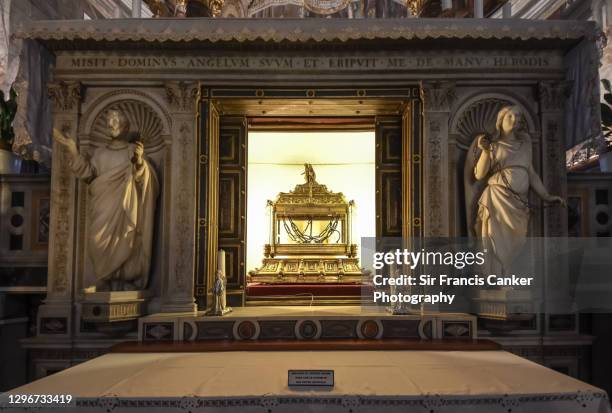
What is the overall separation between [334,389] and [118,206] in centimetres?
376

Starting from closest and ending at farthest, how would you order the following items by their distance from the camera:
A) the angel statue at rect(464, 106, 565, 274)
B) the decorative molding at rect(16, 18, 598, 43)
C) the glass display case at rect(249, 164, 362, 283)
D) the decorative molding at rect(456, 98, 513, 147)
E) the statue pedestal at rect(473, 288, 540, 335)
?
the statue pedestal at rect(473, 288, 540, 335), the angel statue at rect(464, 106, 565, 274), the decorative molding at rect(16, 18, 598, 43), the decorative molding at rect(456, 98, 513, 147), the glass display case at rect(249, 164, 362, 283)

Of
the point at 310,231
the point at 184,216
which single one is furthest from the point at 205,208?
the point at 310,231

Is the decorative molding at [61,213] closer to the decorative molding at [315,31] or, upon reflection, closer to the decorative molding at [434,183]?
the decorative molding at [315,31]

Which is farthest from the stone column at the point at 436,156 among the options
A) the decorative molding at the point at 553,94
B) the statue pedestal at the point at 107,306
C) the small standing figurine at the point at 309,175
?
the statue pedestal at the point at 107,306

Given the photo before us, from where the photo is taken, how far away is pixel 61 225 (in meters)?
6.48

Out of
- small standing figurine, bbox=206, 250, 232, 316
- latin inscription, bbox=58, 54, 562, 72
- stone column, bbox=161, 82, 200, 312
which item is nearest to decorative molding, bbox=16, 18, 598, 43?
latin inscription, bbox=58, 54, 562, 72

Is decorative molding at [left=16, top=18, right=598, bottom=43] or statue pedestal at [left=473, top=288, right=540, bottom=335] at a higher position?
decorative molding at [left=16, top=18, right=598, bottom=43]

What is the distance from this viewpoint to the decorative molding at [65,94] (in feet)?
21.5

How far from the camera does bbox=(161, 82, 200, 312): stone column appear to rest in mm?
6375

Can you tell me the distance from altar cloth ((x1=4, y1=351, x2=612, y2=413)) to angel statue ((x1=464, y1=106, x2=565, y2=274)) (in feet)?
6.51

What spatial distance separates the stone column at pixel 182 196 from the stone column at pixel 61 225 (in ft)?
3.82

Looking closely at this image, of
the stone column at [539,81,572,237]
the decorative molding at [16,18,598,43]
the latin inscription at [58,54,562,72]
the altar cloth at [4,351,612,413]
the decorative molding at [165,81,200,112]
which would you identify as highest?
the decorative molding at [16,18,598,43]

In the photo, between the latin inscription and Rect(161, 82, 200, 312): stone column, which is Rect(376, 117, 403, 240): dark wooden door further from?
Rect(161, 82, 200, 312): stone column

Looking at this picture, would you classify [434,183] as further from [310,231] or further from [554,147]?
[310,231]
